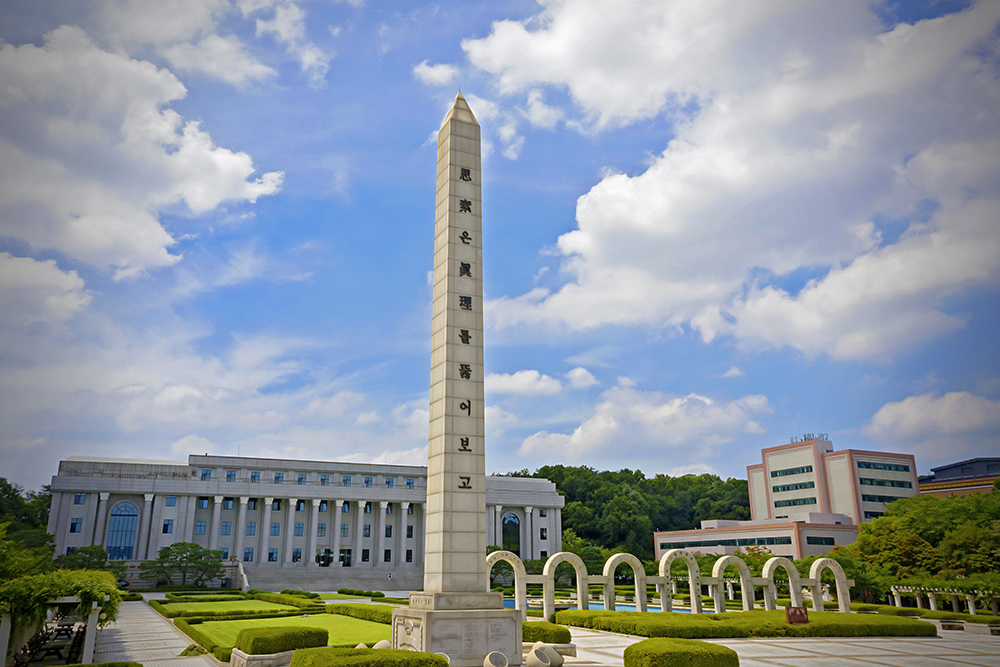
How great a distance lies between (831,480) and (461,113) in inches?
2964

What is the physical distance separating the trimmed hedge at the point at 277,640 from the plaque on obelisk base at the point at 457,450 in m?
2.65

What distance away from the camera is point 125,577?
63.9 meters

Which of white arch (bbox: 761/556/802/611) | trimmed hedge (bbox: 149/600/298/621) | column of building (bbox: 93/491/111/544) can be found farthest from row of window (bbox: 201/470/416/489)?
white arch (bbox: 761/556/802/611)

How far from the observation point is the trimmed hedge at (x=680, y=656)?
1695 cm

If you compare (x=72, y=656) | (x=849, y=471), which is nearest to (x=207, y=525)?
(x=72, y=656)

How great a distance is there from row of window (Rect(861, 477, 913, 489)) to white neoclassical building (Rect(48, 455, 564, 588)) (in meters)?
35.7

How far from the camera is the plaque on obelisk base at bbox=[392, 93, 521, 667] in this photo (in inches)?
747

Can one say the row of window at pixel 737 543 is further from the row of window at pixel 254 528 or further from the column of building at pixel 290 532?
the column of building at pixel 290 532

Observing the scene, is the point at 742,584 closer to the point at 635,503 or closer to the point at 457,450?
the point at 457,450

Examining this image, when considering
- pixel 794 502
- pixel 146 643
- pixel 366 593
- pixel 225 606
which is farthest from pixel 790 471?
pixel 146 643

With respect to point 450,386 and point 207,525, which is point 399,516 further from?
point 450,386

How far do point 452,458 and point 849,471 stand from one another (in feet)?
243

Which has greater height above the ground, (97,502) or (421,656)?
(97,502)

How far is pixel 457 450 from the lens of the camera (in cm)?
2067
